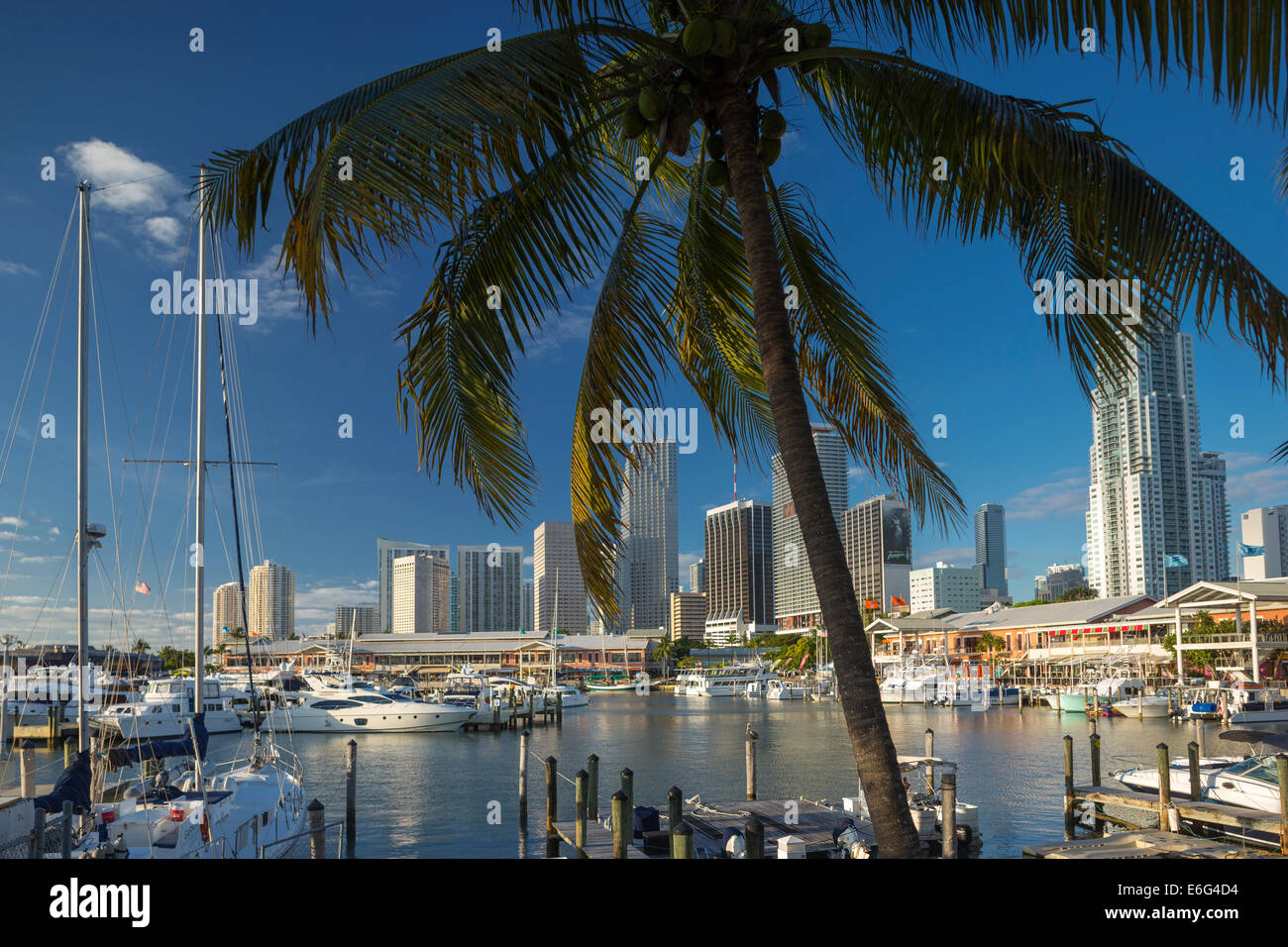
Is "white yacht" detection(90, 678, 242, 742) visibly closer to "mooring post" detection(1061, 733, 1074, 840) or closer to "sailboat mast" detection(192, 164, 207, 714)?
"sailboat mast" detection(192, 164, 207, 714)

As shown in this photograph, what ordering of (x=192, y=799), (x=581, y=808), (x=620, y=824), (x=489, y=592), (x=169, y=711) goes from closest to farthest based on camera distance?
(x=620, y=824), (x=192, y=799), (x=581, y=808), (x=169, y=711), (x=489, y=592)

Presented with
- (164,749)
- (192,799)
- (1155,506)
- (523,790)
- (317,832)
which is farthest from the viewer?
(1155,506)

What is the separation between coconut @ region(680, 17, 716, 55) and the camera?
5.65 metres

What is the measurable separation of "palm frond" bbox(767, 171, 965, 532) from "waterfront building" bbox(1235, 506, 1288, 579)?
90.8 meters

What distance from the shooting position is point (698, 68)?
5949 millimetres

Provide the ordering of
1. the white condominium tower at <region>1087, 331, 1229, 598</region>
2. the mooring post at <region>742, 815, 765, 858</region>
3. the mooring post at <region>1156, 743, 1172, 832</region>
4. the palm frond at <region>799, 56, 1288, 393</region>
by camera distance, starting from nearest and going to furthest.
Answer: the palm frond at <region>799, 56, 1288, 393</region>
the mooring post at <region>742, 815, 765, 858</region>
the mooring post at <region>1156, 743, 1172, 832</region>
the white condominium tower at <region>1087, 331, 1229, 598</region>

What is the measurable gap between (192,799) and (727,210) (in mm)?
16135

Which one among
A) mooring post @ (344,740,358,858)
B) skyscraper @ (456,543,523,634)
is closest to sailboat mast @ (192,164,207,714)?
mooring post @ (344,740,358,858)

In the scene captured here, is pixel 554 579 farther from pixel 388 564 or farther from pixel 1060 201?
pixel 1060 201

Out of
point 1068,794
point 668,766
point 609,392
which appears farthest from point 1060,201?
point 668,766

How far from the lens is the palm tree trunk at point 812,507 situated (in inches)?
211

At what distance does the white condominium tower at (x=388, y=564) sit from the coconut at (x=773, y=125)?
108m

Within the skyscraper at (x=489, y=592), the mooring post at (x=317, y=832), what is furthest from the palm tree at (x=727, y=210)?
the skyscraper at (x=489, y=592)
